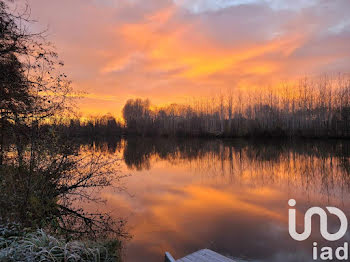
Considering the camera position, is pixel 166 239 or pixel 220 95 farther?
pixel 220 95

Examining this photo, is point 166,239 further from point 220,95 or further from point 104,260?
point 220,95

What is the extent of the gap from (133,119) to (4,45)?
62748mm

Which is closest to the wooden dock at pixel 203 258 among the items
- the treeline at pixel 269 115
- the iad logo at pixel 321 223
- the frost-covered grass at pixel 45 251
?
the frost-covered grass at pixel 45 251

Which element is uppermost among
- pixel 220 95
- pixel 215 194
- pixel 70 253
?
pixel 220 95

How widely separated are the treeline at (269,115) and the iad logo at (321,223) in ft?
102

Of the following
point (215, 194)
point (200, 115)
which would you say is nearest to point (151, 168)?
point (215, 194)

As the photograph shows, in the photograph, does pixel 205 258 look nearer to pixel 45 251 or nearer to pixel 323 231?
pixel 45 251

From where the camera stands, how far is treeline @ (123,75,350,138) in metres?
34.7

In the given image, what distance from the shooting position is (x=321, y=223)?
6.62m

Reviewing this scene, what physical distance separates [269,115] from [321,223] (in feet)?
118

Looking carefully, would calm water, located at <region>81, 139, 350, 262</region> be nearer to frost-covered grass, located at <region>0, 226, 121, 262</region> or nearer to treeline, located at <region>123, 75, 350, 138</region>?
frost-covered grass, located at <region>0, 226, 121, 262</region>

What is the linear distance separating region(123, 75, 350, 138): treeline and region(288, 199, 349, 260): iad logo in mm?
31031

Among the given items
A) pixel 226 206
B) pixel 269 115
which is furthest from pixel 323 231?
pixel 269 115

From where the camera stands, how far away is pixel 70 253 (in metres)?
3.12
